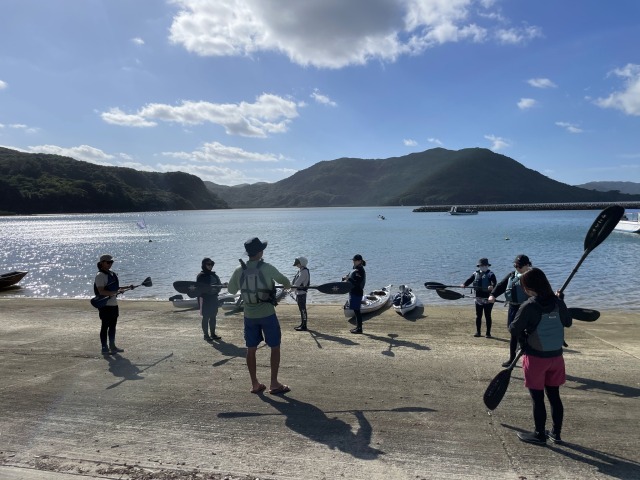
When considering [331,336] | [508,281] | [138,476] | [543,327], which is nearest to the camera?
[138,476]

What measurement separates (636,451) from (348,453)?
3258mm

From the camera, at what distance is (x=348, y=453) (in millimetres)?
4824

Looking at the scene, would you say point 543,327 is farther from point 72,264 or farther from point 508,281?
point 72,264

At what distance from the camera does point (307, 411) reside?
599 cm

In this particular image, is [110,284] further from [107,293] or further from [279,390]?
[279,390]

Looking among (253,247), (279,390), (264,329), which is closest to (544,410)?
(279,390)

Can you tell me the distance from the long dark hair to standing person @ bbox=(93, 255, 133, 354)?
7.79 meters

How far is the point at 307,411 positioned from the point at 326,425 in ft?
1.68

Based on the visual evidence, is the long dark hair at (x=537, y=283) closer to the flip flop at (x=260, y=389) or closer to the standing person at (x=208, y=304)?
the flip flop at (x=260, y=389)

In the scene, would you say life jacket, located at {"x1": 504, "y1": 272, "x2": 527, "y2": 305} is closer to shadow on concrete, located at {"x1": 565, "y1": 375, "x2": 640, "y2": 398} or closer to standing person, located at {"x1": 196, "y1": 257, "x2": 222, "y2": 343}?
shadow on concrete, located at {"x1": 565, "y1": 375, "x2": 640, "y2": 398}

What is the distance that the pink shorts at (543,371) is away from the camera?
477 cm

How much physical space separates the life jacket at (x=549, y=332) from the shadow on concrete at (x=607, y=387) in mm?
2719

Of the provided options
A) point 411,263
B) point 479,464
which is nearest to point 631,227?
point 411,263

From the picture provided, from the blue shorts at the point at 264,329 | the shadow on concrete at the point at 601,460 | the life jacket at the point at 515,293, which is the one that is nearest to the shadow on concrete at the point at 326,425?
the blue shorts at the point at 264,329
